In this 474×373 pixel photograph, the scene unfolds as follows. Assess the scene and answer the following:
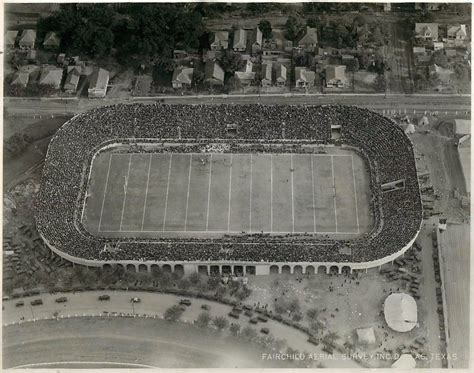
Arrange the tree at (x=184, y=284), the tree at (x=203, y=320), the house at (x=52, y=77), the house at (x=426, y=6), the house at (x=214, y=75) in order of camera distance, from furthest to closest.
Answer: the house at (x=426, y=6), the house at (x=52, y=77), the house at (x=214, y=75), the tree at (x=184, y=284), the tree at (x=203, y=320)

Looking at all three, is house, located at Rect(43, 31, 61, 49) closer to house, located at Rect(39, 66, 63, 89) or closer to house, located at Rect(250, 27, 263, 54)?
house, located at Rect(39, 66, 63, 89)

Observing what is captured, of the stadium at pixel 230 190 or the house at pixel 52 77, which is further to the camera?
the house at pixel 52 77

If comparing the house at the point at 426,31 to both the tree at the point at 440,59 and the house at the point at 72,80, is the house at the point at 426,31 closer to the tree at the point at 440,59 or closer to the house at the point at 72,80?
the tree at the point at 440,59

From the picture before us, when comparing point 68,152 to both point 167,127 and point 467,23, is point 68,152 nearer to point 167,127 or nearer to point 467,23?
point 167,127

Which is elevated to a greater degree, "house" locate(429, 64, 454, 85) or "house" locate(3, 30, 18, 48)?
"house" locate(3, 30, 18, 48)

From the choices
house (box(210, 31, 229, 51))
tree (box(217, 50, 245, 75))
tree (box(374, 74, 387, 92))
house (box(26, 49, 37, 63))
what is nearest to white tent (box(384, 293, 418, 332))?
tree (box(374, 74, 387, 92))

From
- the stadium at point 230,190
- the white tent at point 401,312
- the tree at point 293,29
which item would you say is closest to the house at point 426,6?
the tree at point 293,29
